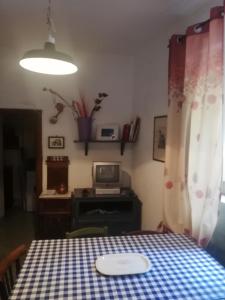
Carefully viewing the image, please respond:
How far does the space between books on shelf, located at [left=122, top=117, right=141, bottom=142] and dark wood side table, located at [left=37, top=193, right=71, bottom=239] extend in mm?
981

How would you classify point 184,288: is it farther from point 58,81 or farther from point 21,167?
point 21,167

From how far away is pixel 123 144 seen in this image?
3.29 m

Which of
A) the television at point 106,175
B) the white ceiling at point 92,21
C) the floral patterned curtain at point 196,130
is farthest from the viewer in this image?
the television at point 106,175

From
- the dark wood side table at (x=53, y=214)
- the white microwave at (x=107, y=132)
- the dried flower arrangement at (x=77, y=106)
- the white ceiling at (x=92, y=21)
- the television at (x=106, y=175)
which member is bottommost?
the dark wood side table at (x=53, y=214)

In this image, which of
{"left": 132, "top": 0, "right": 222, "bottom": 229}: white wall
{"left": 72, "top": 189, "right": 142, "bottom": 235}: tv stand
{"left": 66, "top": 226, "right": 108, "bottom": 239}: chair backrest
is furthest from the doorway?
{"left": 66, "top": 226, "right": 108, "bottom": 239}: chair backrest

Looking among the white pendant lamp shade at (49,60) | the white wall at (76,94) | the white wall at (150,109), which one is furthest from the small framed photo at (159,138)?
the white pendant lamp shade at (49,60)

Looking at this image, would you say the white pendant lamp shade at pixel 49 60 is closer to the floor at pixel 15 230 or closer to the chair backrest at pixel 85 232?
the chair backrest at pixel 85 232

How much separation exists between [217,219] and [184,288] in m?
0.57

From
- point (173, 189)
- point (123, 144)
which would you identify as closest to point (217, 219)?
point (173, 189)

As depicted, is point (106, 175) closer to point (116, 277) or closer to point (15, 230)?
point (15, 230)

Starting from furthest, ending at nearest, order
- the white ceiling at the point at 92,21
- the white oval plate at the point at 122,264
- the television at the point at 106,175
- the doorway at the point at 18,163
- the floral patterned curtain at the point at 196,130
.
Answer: the doorway at the point at 18,163
the television at the point at 106,175
the white ceiling at the point at 92,21
the floral patterned curtain at the point at 196,130
the white oval plate at the point at 122,264

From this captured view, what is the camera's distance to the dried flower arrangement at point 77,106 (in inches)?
125

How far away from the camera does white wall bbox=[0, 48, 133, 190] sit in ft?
10.2

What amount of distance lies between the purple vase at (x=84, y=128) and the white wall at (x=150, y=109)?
0.60 metres
